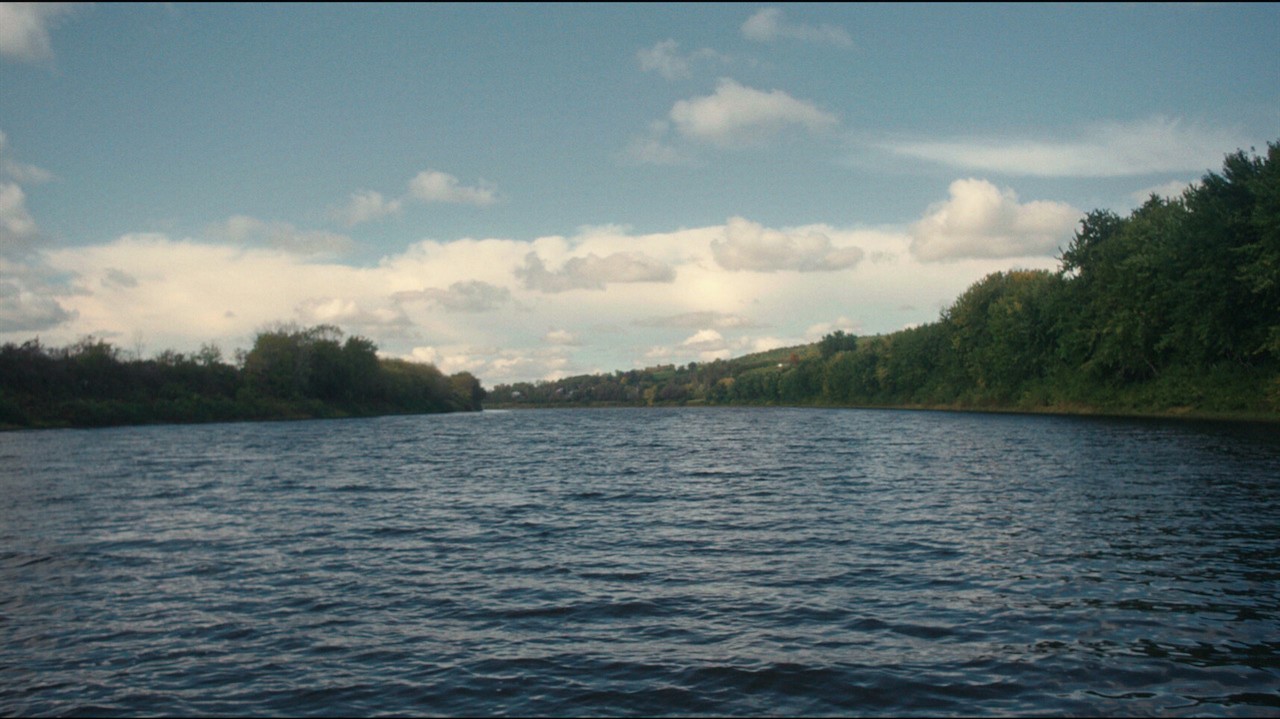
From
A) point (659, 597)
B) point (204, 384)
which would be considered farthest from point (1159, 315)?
point (204, 384)

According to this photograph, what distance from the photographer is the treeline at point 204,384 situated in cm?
8831

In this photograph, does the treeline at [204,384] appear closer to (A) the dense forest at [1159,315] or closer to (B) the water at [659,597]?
(B) the water at [659,597]

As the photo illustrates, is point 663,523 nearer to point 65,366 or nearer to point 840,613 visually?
Answer: point 840,613

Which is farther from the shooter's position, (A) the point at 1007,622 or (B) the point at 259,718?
(A) the point at 1007,622

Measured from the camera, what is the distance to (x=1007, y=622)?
12086 mm

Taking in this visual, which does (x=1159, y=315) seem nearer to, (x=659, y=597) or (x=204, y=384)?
(x=659, y=597)

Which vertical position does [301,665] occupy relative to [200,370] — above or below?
below

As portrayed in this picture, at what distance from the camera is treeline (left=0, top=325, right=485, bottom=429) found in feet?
290

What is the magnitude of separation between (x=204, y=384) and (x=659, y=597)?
122 m

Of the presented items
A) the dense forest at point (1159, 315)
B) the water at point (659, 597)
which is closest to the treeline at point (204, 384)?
the water at point (659, 597)

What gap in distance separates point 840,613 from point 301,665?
26.3ft

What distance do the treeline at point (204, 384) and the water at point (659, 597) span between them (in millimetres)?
72635

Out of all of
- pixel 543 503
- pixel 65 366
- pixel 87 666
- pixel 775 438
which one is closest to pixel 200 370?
pixel 65 366

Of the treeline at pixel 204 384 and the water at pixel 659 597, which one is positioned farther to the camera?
the treeline at pixel 204 384
